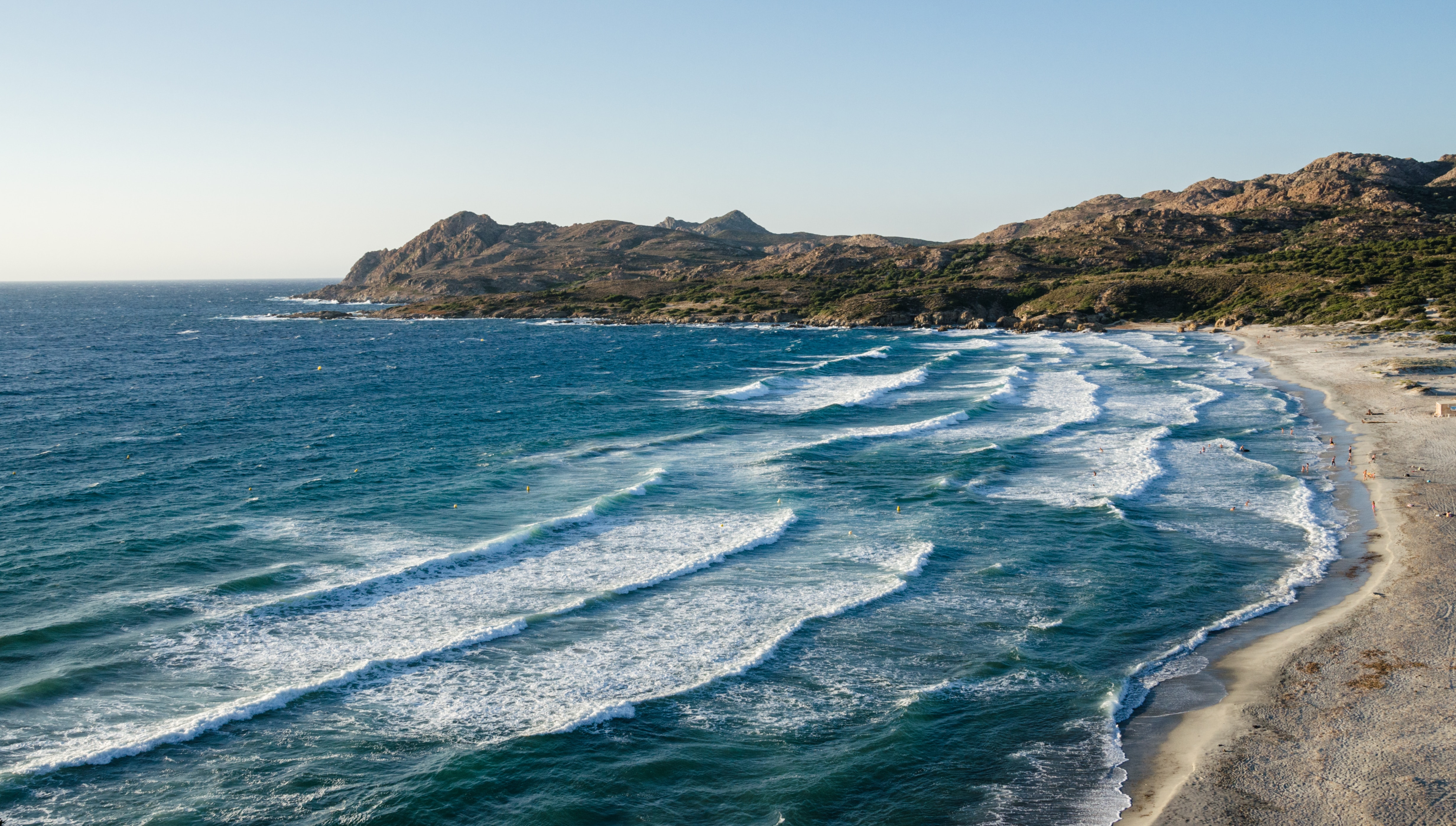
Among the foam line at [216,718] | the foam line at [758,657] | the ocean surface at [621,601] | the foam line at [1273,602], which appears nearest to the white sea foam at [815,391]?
the ocean surface at [621,601]

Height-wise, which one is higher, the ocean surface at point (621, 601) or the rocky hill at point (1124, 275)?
the rocky hill at point (1124, 275)

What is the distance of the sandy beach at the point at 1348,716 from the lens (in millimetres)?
13914

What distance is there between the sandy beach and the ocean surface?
1.34 meters

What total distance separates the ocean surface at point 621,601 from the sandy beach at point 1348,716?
4.39 ft

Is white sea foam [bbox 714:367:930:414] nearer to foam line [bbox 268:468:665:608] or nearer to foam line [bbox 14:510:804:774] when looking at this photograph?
foam line [bbox 268:468:665:608]

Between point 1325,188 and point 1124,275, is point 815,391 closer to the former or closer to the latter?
point 1124,275

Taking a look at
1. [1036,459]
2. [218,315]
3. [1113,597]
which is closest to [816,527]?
[1113,597]

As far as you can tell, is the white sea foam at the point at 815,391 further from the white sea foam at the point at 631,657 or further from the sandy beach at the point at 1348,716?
the sandy beach at the point at 1348,716

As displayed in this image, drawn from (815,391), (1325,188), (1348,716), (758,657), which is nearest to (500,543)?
(758,657)

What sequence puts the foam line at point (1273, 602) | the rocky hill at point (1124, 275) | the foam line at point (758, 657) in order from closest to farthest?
the foam line at point (758, 657) → the foam line at point (1273, 602) → the rocky hill at point (1124, 275)

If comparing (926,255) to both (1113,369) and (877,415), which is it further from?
(877,415)

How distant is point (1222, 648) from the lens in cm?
2028

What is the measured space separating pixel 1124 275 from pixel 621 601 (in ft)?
364

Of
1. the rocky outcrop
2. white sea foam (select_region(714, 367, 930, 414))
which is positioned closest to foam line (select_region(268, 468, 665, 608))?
white sea foam (select_region(714, 367, 930, 414))
